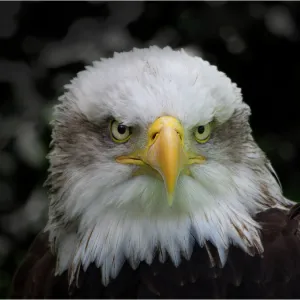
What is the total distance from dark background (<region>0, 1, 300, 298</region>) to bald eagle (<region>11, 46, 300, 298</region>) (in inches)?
38.0

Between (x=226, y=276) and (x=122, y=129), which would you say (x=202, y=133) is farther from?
(x=226, y=276)

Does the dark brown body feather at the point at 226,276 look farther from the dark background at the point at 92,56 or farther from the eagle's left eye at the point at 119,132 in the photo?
the dark background at the point at 92,56

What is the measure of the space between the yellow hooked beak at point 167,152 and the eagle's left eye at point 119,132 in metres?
0.05

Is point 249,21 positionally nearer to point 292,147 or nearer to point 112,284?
point 292,147

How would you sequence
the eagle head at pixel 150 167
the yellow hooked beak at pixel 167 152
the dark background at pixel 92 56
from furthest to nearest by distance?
the dark background at pixel 92 56 → the eagle head at pixel 150 167 → the yellow hooked beak at pixel 167 152

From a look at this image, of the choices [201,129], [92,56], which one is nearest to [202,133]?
[201,129]

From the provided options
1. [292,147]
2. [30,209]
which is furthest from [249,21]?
[30,209]

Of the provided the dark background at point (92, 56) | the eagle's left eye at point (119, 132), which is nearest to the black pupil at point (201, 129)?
the eagle's left eye at point (119, 132)

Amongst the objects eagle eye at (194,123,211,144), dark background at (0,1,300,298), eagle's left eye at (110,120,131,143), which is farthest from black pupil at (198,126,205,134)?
dark background at (0,1,300,298)

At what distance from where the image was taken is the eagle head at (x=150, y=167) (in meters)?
1.89

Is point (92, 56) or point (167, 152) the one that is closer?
point (167, 152)

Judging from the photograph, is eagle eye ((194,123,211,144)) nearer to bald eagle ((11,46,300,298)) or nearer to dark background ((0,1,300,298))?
bald eagle ((11,46,300,298))

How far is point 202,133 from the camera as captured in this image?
1951 millimetres

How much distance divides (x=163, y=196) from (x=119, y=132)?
0.20m
